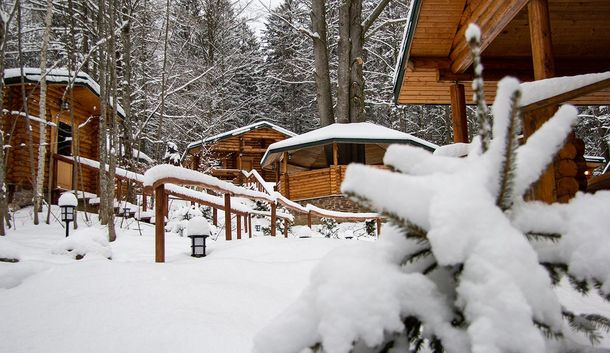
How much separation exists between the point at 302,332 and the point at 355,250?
0.70ft

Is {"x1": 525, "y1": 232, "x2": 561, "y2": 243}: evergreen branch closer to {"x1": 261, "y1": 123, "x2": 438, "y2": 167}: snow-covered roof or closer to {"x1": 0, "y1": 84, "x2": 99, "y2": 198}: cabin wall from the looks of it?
{"x1": 0, "y1": 84, "x2": 99, "y2": 198}: cabin wall

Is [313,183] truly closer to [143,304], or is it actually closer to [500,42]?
[500,42]

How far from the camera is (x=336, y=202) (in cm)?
1945

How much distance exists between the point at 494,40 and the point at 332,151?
13560 millimetres

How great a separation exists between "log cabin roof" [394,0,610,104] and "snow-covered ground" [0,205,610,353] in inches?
188

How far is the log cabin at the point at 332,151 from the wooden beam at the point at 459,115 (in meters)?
9.22

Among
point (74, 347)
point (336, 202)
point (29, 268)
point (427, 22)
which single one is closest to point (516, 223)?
point (74, 347)

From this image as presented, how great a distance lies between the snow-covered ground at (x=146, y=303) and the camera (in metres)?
2.11

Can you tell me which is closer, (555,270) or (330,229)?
(555,270)

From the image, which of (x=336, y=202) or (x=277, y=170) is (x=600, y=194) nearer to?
(x=336, y=202)

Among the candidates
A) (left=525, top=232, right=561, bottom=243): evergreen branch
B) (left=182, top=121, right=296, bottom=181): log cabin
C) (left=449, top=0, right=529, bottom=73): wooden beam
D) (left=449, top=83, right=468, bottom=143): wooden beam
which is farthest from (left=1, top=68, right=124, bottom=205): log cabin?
(left=525, top=232, right=561, bottom=243): evergreen branch

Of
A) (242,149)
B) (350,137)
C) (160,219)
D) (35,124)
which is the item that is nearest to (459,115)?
(160,219)

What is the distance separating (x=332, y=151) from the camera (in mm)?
20484

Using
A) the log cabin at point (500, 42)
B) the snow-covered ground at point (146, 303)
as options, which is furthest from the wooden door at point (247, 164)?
the snow-covered ground at point (146, 303)
